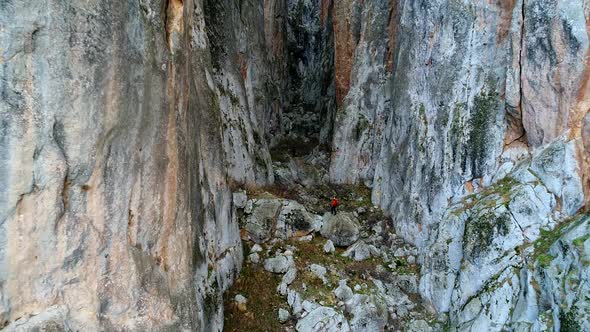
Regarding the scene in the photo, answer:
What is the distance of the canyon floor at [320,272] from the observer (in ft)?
41.6

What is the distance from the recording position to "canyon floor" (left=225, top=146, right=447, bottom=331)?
12.7 m

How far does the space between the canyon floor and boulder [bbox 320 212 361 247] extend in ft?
0.12

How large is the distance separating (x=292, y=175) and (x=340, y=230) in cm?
556

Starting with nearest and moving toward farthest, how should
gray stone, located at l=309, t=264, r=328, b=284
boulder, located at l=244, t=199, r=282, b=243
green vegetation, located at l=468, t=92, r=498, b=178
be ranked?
green vegetation, located at l=468, t=92, r=498, b=178 → gray stone, located at l=309, t=264, r=328, b=284 → boulder, located at l=244, t=199, r=282, b=243

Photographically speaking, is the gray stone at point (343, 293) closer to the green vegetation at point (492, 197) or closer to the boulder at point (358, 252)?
the boulder at point (358, 252)

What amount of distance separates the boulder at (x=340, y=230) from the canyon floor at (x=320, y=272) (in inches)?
1.4

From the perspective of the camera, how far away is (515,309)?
10492 millimetres

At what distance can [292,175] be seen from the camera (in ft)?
69.2

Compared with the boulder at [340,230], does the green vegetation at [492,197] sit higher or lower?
higher

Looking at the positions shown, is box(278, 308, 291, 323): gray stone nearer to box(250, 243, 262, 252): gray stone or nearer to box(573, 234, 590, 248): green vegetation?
box(250, 243, 262, 252): gray stone

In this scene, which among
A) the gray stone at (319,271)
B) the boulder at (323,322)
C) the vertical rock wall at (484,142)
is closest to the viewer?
the vertical rock wall at (484,142)

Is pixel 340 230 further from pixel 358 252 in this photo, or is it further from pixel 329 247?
pixel 358 252

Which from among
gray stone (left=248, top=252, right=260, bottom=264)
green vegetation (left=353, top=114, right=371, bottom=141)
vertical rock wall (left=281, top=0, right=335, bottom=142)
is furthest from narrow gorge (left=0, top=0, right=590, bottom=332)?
vertical rock wall (left=281, top=0, right=335, bottom=142)

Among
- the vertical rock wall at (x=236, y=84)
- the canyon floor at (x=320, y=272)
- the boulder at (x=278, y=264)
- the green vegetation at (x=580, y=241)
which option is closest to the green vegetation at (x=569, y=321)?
the green vegetation at (x=580, y=241)
